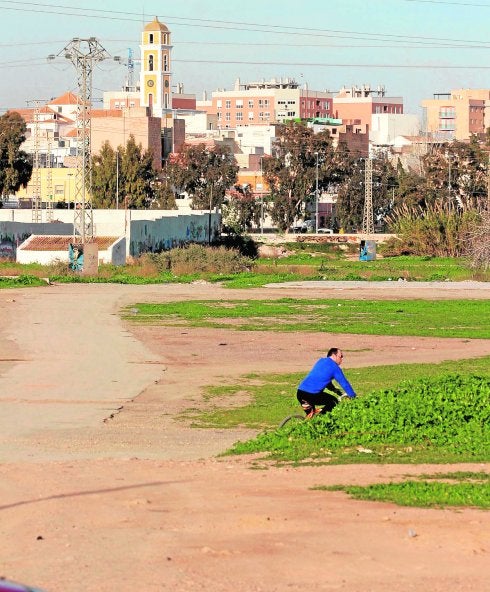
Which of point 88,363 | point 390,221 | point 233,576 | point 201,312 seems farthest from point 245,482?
point 390,221

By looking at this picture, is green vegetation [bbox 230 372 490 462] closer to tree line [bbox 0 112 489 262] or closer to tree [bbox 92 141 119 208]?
tree line [bbox 0 112 489 262]

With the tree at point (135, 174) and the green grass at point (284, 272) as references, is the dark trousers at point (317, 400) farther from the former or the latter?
the tree at point (135, 174)

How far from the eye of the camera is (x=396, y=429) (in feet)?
61.7

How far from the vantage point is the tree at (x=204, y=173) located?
12412 cm

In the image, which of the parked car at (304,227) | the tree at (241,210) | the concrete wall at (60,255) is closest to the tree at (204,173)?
the tree at (241,210)

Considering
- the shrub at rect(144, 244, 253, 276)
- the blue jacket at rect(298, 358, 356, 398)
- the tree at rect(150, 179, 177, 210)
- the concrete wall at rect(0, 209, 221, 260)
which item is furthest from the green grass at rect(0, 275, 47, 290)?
the tree at rect(150, 179, 177, 210)

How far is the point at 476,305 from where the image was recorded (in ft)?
180

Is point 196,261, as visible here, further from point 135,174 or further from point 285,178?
point 285,178

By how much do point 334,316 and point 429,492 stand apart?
34856mm

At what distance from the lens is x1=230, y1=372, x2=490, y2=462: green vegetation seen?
1814 cm

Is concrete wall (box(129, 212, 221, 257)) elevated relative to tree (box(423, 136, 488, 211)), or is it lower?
lower

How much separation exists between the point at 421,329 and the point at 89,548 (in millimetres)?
32551

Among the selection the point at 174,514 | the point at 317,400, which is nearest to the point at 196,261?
the point at 317,400

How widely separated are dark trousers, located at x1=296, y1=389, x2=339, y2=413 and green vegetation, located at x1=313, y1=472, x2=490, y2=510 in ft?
16.4
